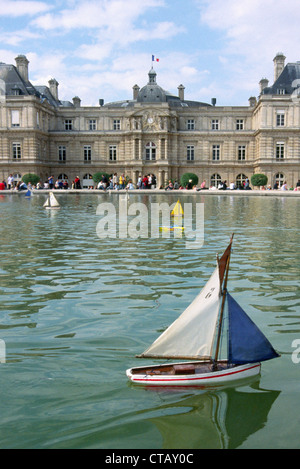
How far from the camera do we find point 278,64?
62.4 metres

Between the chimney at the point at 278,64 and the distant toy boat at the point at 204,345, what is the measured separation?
2454 inches

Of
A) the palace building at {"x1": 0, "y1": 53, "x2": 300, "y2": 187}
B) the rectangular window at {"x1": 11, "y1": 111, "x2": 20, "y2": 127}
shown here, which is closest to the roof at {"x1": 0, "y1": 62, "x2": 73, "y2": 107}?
the palace building at {"x1": 0, "y1": 53, "x2": 300, "y2": 187}

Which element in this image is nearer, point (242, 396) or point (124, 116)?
point (242, 396)

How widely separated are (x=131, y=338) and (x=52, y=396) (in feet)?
5.33

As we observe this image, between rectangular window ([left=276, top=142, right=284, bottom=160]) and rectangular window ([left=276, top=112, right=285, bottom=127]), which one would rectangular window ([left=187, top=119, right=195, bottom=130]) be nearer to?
rectangular window ([left=276, top=112, right=285, bottom=127])

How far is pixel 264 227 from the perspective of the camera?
18000 mm

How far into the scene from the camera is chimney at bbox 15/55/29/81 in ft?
203

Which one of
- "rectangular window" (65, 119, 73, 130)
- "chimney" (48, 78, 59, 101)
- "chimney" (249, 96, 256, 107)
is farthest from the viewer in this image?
"chimney" (48, 78, 59, 101)

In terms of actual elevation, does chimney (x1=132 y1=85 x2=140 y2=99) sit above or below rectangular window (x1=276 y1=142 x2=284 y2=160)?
above

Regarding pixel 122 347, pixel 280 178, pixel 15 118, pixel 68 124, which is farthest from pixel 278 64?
pixel 122 347

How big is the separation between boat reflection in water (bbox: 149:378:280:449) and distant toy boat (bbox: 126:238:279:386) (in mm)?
164
